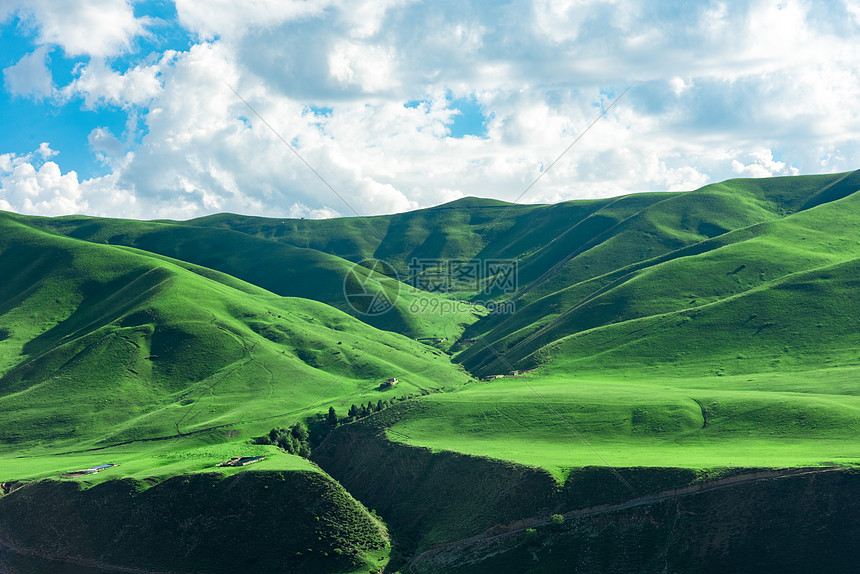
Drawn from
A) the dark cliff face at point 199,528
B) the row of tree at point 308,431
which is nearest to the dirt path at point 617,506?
the dark cliff face at point 199,528

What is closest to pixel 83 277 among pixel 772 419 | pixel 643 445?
pixel 643 445

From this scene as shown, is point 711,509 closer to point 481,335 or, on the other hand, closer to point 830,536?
point 830,536

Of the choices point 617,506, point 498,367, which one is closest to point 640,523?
point 617,506

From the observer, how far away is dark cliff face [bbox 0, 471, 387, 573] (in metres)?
65.4

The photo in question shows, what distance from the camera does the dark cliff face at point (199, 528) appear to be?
214 ft

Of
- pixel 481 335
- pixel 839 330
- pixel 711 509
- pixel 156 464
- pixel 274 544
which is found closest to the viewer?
pixel 711 509

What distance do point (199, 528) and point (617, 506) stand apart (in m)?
43.8

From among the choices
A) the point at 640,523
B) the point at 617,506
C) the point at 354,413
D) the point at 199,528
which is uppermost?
the point at 354,413

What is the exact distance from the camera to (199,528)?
67812 mm

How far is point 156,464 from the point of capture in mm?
82875

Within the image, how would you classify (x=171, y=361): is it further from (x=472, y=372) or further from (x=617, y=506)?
(x=617, y=506)

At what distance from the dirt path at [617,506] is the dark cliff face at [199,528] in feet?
22.6

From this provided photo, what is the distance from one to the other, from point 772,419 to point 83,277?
623 ft

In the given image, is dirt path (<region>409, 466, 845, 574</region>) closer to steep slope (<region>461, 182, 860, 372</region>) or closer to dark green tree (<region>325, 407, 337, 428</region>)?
dark green tree (<region>325, 407, 337, 428</region>)
